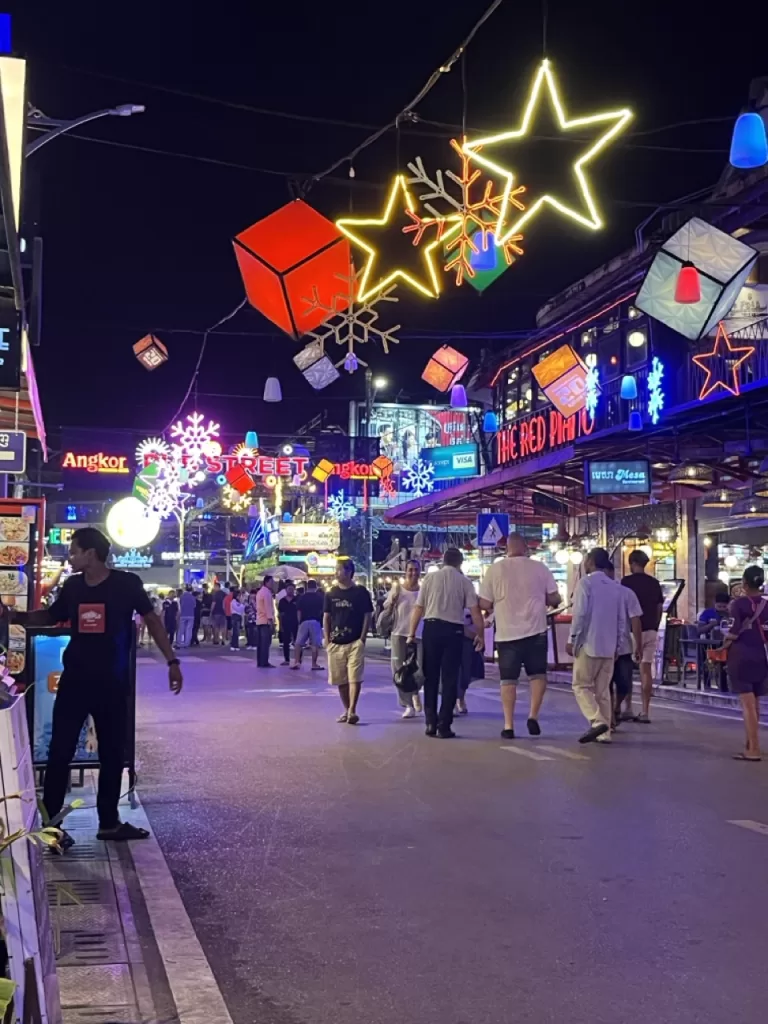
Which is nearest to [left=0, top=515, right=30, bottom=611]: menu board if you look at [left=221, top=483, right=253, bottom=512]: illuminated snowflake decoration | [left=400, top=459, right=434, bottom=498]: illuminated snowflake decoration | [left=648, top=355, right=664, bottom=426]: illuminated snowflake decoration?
[left=648, top=355, right=664, bottom=426]: illuminated snowflake decoration

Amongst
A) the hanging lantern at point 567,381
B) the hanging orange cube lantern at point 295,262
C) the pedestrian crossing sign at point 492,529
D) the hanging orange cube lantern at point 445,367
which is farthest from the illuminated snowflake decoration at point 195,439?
the hanging orange cube lantern at point 295,262

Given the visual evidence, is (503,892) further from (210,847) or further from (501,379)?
(501,379)

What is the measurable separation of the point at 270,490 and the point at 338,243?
112 ft

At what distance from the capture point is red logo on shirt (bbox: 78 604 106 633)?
264 inches

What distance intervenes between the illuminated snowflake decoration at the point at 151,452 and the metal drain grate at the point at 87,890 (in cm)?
2681

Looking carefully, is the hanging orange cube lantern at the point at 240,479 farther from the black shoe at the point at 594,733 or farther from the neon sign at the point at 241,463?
the black shoe at the point at 594,733

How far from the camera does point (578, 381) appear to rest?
23.2 m

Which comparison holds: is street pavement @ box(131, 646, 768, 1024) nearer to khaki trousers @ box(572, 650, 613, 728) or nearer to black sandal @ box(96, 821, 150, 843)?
black sandal @ box(96, 821, 150, 843)

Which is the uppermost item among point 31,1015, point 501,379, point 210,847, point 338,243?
point 501,379

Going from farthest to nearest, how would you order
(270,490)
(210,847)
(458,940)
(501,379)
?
(270,490)
(501,379)
(210,847)
(458,940)

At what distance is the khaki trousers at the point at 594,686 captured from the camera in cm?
1104

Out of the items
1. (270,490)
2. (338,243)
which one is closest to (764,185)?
(338,243)

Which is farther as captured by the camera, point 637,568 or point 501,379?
point 501,379

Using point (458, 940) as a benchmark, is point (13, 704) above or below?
above
